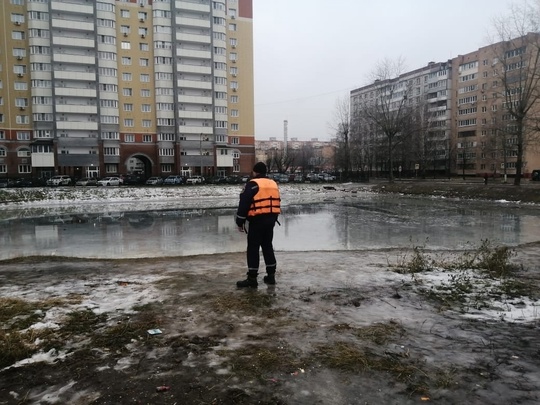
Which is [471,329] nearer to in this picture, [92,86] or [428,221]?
[428,221]

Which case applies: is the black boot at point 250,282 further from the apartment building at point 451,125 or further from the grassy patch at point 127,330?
the apartment building at point 451,125

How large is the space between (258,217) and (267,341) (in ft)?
8.22

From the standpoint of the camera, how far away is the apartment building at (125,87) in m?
64.1

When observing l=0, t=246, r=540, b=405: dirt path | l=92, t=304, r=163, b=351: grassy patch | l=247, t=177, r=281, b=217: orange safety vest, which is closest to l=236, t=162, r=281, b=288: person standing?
l=247, t=177, r=281, b=217: orange safety vest

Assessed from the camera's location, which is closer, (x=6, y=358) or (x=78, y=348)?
(x=6, y=358)

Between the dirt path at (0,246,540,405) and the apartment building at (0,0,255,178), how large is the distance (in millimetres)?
66640

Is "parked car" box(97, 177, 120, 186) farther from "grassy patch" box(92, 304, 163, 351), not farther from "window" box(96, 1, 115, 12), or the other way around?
"grassy patch" box(92, 304, 163, 351)

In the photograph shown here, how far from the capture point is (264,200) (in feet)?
20.6

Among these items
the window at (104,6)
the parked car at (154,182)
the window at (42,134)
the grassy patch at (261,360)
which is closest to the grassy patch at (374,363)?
the grassy patch at (261,360)

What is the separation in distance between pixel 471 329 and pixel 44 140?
235ft

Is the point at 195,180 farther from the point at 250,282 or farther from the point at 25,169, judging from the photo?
the point at 250,282

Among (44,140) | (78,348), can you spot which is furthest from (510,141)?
(44,140)

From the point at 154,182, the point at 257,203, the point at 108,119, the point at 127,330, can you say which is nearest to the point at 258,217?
the point at 257,203

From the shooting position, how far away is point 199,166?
73750 mm
